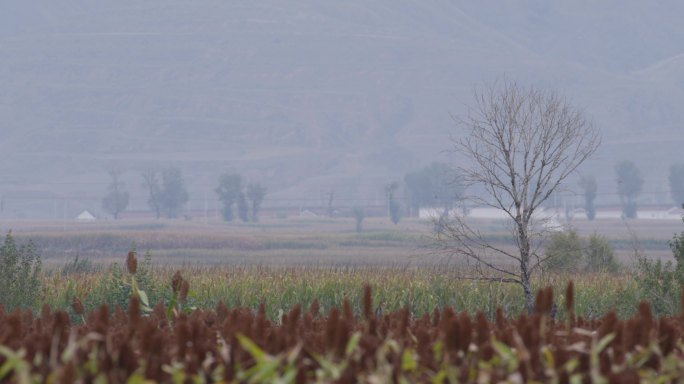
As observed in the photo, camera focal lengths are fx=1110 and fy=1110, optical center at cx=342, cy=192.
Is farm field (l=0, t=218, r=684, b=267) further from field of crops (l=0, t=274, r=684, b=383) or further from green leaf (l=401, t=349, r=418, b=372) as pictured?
green leaf (l=401, t=349, r=418, b=372)

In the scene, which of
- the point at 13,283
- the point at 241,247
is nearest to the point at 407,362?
the point at 13,283

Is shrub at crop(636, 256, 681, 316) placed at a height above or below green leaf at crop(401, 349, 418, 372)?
below

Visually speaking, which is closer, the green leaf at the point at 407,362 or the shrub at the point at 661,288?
the green leaf at the point at 407,362

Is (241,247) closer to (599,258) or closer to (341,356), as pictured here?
(599,258)

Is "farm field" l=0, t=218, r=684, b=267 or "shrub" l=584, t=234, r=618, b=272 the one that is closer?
"shrub" l=584, t=234, r=618, b=272

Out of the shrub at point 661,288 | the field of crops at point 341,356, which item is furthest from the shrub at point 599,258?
the field of crops at point 341,356

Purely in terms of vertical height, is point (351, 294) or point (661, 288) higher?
point (661, 288)

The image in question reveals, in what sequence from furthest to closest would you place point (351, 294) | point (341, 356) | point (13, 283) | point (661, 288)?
point (351, 294) < point (13, 283) < point (661, 288) < point (341, 356)

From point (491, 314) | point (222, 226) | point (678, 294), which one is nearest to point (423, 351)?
point (678, 294)

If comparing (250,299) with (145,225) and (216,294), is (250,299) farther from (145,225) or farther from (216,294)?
(145,225)

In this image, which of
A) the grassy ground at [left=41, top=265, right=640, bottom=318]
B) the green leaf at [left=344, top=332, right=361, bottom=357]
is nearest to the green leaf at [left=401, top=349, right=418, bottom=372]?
the green leaf at [left=344, top=332, right=361, bottom=357]

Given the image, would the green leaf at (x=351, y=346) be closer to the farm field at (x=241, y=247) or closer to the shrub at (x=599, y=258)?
the shrub at (x=599, y=258)

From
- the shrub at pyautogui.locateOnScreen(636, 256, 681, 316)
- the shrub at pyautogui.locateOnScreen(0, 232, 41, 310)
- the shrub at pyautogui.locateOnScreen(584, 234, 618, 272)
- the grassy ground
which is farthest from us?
the shrub at pyautogui.locateOnScreen(584, 234, 618, 272)

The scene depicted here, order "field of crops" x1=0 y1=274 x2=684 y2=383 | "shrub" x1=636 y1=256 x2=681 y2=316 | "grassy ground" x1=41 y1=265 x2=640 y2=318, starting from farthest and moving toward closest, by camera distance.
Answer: "grassy ground" x1=41 y1=265 x2=640 y2=318 < "shrub" x1=636 y1=256 x2=681 y2=316 < "field of crops" x1=0 y1=274 x2=684 y2=383
